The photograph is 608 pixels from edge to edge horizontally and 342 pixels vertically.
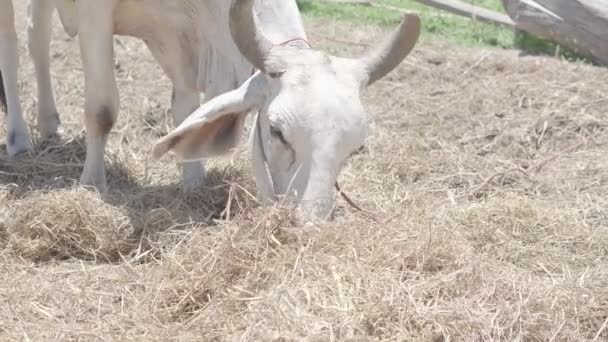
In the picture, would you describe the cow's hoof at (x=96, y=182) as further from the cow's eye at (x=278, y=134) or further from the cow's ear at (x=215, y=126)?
the cow's eye at (x=278, y=134)

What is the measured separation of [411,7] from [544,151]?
3743mm

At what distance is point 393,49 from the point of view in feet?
14.6

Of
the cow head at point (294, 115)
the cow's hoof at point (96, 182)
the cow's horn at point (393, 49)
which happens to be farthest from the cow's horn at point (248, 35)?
the cow's hoof at point (96, 182)

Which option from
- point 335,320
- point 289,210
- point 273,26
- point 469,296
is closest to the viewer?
point 335,320

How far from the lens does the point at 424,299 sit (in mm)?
3645

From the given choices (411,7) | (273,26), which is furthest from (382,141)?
(411,7)

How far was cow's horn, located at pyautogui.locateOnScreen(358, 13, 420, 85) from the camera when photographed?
4.43 meters

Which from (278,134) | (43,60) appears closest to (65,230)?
(278,134)

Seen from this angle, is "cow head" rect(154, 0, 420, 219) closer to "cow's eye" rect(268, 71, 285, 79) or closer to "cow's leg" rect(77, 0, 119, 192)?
"cow's eye" rect(268, 71, 285, 79)

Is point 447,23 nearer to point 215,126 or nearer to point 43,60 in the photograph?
point 43,60

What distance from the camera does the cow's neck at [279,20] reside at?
4613 millimetres

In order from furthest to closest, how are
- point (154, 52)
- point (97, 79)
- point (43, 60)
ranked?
point (43, 60) → point (154, 52) → point (97, 79)

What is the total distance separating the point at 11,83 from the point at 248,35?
7.80 ft

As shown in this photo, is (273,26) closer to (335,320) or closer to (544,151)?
(335,320)
